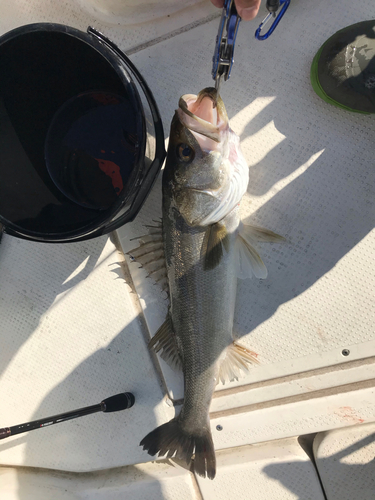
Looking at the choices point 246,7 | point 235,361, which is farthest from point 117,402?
point 246,7

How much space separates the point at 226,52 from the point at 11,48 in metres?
1.07

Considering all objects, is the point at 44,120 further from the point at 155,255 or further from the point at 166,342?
the point at 166,342

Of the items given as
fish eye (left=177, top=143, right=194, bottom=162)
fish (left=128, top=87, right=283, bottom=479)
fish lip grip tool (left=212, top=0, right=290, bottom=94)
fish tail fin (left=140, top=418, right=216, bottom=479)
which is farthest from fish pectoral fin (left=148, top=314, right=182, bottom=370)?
fish lip grip tool (left=212, top=0, right=290, bottom=94)

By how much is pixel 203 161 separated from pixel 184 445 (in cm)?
139

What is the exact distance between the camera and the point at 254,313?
177 centimetres

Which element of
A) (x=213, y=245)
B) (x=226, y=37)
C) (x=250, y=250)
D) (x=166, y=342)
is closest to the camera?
(x=226, y=37)

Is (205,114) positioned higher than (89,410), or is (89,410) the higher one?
(205,114)

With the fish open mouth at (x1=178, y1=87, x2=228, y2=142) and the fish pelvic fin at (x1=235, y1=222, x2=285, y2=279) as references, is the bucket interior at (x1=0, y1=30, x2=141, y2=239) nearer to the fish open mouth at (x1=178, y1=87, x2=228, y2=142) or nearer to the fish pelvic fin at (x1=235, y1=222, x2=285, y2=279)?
the fish open mouth at (x1=178, y1=87, x2=228, y2=142)

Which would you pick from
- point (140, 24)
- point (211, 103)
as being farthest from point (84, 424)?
point (140, 24)

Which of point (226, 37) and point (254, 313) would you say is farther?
point (254, 313)

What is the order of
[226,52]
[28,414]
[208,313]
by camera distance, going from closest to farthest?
[226,52] < [208,313] < [28,414]

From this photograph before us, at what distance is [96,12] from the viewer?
1.86 m

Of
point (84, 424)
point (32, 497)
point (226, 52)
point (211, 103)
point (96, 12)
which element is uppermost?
point (96, 12)

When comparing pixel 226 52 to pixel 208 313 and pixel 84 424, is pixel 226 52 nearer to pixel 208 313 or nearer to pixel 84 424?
pixel 208 313
